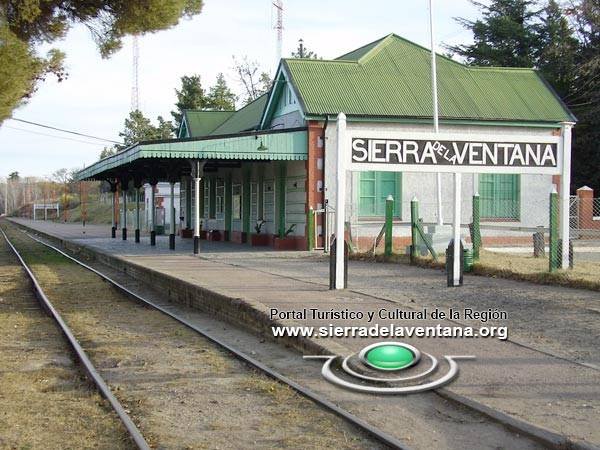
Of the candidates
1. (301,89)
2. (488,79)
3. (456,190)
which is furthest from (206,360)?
(488,79)

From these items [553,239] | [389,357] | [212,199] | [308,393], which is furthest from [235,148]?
[308,393]

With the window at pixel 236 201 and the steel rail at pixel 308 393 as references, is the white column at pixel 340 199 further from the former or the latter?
the window at pixel 236 201

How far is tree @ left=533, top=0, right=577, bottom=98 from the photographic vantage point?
4231 centimetres

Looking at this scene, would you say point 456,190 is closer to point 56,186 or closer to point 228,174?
point 228,174

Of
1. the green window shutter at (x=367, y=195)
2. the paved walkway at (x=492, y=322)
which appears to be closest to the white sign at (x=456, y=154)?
the paved walkway at (x=492, y=322)

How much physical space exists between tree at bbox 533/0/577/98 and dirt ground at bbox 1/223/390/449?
116 feet

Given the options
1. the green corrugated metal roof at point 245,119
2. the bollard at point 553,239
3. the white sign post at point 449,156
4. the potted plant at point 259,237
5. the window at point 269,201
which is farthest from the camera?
the green corrugated metal roof at point 245,119

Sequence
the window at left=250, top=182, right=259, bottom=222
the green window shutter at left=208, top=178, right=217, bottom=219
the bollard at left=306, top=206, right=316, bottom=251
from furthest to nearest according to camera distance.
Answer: the green window shutter at left=208, top=178, right=217, bottom=219, the window at left=250, top=182, right=259, bottom=222, the bollard at left=306, top=206, right=316, bottom=251

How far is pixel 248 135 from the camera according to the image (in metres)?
23.7

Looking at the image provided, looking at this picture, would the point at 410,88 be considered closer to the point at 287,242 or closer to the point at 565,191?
the point at 287,242

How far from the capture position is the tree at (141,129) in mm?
75812

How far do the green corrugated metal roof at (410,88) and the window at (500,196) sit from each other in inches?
88.1

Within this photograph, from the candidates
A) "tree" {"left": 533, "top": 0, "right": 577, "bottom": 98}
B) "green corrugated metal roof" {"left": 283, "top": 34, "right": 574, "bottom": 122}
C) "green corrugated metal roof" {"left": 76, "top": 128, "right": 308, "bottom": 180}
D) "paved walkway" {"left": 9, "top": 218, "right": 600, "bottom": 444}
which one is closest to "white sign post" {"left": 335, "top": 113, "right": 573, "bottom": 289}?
"paved walkway" {"left": 9, "top": 218, "right": 600, "bottom": 444}

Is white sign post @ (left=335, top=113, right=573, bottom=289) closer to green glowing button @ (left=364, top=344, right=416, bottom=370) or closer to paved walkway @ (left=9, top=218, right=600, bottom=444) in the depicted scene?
paved walkway @ (left=9, top=218, right=600, bottom=444)
